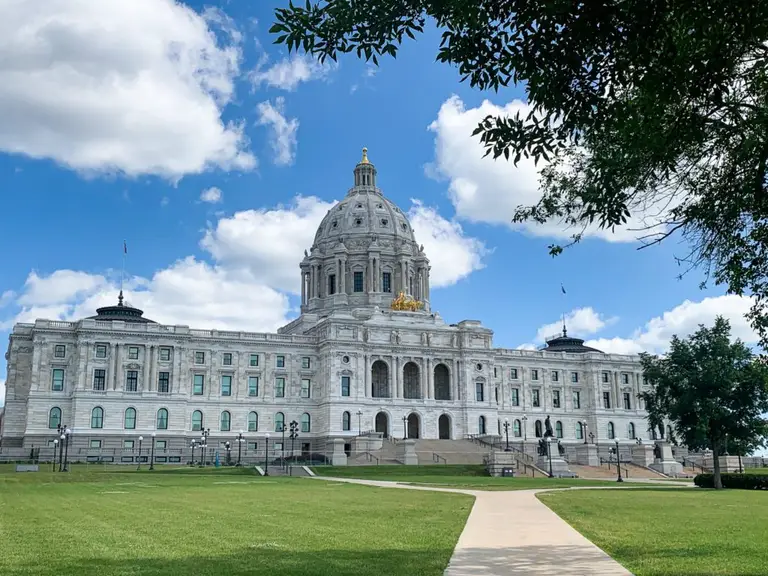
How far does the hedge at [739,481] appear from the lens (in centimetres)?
5191

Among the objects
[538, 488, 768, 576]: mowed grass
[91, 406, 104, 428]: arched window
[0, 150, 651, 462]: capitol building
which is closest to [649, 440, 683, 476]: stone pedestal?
[0, 150, 651, 462]: capitol building

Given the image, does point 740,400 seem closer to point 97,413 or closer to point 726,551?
point 726,551

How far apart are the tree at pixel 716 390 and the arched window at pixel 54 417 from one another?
67.3 m

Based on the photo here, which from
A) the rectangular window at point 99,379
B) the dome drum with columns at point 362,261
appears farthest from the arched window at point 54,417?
the dome drum with columns at point 362,261

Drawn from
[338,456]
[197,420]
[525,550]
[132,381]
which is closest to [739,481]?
[338,456]

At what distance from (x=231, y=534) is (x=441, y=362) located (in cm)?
8913

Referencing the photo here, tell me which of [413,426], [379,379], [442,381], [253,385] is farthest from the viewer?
[442,381]

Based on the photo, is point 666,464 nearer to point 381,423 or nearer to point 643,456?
point 643,456

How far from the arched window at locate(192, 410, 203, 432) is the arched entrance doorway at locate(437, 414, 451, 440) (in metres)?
30.7

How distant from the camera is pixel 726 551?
56.5ft

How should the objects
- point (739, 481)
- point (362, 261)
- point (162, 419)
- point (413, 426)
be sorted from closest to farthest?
point (739, 481)
point (162, 419)
point (413, 426)
point (362, 261)

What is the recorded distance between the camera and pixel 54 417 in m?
91.9

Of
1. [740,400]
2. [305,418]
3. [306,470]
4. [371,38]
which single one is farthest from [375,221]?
[371,38]

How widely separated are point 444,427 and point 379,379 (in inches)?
422
